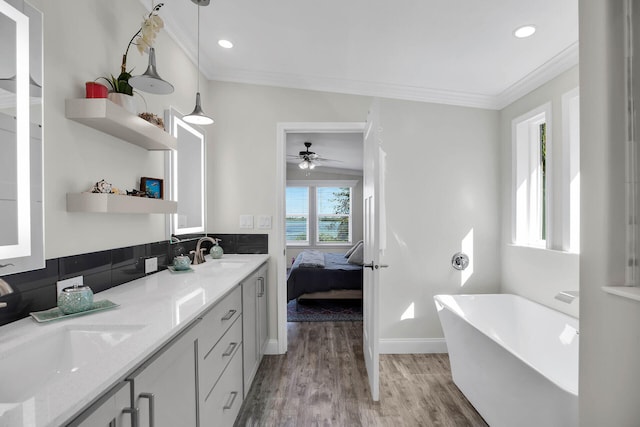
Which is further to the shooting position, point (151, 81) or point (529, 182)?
point (529, 182)

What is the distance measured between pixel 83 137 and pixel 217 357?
47.3 inches

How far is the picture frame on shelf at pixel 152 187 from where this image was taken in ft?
6.31

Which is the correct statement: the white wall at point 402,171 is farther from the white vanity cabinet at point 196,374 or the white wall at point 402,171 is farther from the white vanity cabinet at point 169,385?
the white vanity cabinet at point 169,385

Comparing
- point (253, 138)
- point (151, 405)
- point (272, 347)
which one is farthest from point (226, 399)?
point (253, 138)

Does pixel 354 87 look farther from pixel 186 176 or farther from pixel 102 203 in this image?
pixel 102 203

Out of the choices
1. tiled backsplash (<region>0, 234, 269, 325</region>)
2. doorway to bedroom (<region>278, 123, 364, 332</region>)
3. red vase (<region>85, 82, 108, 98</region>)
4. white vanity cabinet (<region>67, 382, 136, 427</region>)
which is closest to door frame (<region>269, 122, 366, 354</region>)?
doorway to bedroom (<region>278, 123, 364, 332</region>)

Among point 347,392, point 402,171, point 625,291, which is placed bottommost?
point 347,392

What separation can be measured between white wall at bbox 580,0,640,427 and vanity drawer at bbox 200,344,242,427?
142cm

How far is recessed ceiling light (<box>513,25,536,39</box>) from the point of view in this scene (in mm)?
1907

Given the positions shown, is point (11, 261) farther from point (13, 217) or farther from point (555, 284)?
point (555, 284)

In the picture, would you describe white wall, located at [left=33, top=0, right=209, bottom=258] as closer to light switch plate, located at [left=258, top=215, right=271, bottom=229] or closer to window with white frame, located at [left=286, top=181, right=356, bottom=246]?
light switch plate, located at [left=258, top=215, right=271, bottom=229]

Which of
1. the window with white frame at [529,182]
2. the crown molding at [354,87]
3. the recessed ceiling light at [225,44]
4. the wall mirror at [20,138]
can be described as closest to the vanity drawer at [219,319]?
the wall mirror at [20,138]

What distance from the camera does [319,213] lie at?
7258 millimetres

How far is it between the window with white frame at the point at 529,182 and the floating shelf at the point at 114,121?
2760mm
